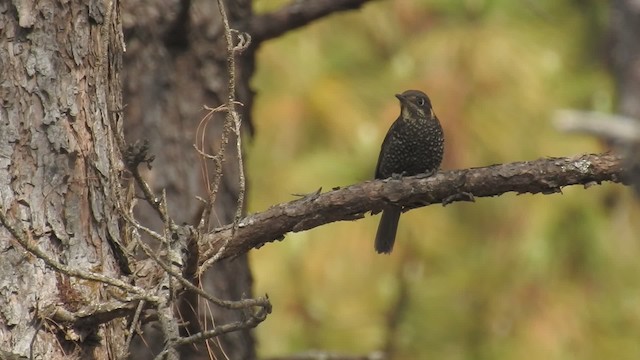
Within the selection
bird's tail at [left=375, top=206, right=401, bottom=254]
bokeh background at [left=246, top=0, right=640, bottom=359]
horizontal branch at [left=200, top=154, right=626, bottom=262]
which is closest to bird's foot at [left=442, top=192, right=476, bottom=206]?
horizontal branch at [left=200, top=154, right=626, bottom=262]

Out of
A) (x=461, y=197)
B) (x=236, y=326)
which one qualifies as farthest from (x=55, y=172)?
(x=461, y=197)

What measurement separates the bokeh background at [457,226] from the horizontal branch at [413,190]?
2.81 m

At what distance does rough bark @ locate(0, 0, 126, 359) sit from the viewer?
8.67ft

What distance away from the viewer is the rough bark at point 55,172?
264cm

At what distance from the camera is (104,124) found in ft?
9.48

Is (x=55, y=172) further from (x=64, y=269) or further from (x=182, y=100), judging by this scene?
(x=182, y=100)

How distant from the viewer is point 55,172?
276 centimetres

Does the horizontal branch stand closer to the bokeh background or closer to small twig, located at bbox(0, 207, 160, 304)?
small twig, located at bbox(0, 207, 160, 304)

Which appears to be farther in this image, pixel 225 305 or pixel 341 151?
pixel 341 151

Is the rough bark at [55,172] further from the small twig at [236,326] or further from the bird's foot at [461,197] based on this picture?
the bird's foot at [461,197]

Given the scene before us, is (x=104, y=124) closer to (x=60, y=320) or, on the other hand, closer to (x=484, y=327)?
(x=60, y=320)

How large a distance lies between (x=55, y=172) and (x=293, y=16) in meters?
1.81

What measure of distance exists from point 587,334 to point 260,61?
7.47ft

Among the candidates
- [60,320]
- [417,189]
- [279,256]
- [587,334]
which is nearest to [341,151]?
[279,256]
